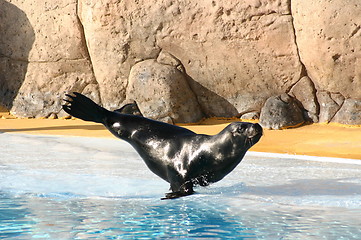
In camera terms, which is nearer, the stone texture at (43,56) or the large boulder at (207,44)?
the large boulder at (207,44)

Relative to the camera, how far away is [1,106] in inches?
687

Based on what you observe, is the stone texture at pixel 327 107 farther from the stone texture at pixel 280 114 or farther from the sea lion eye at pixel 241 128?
the sea lion eye at pixel 241 128

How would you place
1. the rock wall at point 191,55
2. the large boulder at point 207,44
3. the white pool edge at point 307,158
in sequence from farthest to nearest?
the large boulder at point 207,44 < the rock wall at point 191,55 < the white pool edge at point 307,158

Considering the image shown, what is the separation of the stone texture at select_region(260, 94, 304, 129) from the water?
500 cm

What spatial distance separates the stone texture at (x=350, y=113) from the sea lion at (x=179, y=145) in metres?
7.71

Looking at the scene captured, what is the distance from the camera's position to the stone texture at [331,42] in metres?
11.8

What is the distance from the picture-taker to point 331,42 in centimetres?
1209

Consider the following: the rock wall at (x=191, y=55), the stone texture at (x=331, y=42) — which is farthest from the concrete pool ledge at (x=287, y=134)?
the stone texture at (x=331, y=42)

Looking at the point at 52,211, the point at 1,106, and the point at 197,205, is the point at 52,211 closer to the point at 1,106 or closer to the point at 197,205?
the point at 197,205

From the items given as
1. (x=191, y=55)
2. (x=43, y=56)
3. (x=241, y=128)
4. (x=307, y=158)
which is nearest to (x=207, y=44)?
(x=191, y=55)

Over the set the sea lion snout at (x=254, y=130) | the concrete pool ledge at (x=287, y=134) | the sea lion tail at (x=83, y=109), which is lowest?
the concrete pool ledge at (x=287, y=134)

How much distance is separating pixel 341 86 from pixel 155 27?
185 inches

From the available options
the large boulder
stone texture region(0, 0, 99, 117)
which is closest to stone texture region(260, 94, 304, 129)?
the large boulder

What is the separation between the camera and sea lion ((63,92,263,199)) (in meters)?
4.73
